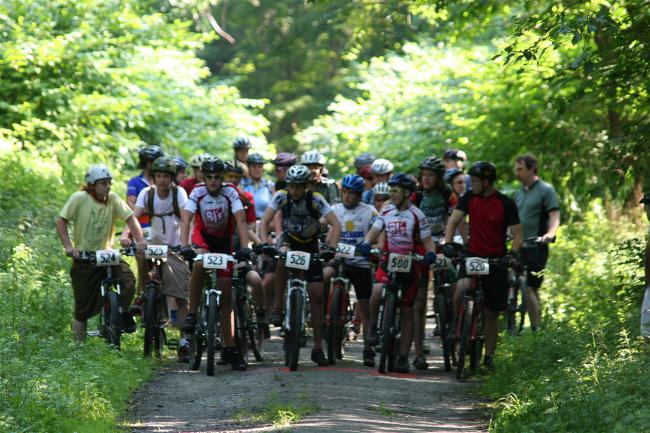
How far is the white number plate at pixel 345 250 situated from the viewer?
13.1 m

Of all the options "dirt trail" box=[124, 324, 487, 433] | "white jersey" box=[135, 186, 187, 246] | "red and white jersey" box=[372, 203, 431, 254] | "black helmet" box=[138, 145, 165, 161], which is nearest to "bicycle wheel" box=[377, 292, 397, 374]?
"dirt trail" box=[124, 324, 487, 433]

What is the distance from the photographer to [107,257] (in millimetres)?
12445

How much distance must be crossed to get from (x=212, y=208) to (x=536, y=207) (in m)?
4.13

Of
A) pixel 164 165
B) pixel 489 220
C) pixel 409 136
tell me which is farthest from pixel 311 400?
pixel 409 136

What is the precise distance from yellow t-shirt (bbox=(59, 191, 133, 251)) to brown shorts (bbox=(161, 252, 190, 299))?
785 millimetres

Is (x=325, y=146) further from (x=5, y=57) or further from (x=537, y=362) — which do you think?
(x=537, y=362)

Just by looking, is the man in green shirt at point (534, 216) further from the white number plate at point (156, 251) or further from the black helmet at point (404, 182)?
the white number plate at point (156, 251)

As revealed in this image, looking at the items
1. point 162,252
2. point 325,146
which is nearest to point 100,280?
Result: point 162,252

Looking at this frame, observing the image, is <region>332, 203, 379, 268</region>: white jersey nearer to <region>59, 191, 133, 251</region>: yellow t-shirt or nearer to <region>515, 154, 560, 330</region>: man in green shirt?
<region>515, 154, 560, 330</region>: man in green shirt

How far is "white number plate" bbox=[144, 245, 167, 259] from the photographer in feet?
42.1

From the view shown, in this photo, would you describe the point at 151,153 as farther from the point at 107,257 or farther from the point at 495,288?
the point at 495,288

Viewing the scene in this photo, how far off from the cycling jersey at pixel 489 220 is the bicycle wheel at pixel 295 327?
1.80 meters

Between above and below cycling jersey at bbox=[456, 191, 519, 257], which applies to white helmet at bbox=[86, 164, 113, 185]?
above

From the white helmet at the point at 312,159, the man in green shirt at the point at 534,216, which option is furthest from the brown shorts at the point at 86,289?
the man in green shirt at the point at 534,216
